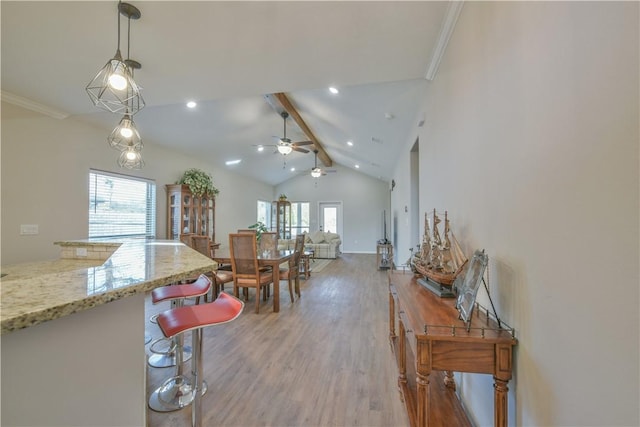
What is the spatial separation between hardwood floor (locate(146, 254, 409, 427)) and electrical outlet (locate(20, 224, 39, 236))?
1.60m

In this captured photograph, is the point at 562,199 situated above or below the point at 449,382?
above

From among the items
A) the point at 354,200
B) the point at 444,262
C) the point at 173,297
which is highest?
the point at 354,200

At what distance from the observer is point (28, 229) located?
123 inches

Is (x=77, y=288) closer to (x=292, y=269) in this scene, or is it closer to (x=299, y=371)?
(x=299, y=371)

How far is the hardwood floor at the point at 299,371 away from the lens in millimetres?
1723

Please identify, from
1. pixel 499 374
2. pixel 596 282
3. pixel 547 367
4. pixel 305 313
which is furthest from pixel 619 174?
pixel 305 313

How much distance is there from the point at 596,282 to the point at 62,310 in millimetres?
1436

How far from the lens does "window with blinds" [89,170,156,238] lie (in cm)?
401

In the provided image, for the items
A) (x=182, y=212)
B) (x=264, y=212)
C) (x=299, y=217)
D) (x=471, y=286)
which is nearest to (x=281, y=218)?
(x=264, y=212)

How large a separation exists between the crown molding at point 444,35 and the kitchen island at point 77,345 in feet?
7.17

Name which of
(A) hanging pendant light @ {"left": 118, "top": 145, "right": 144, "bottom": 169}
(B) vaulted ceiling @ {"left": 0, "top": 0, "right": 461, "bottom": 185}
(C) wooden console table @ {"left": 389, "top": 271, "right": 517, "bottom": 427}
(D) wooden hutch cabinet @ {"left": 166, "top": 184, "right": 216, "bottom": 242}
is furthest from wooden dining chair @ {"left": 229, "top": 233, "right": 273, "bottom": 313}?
(C) wooden console table @ {"left": 389, "top": 271, "right": 517, "bottom": 427}

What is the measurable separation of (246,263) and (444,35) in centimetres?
324

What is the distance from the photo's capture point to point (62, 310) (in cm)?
69

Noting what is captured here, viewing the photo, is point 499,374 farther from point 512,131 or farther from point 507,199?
point 512,131
